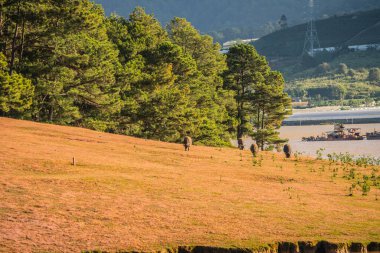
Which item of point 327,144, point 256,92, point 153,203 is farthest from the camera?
point 327,144

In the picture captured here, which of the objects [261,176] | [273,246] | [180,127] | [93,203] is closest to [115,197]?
[93,203]

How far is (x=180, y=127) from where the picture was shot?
61.2 meters


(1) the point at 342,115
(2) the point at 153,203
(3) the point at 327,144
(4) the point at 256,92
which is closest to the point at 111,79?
(4) the point at 256,92

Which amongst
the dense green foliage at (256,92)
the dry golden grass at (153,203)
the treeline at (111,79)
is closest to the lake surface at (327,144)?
the dense green foliage at (256,92)

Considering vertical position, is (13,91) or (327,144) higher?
(327,144)

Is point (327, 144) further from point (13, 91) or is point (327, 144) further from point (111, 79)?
point (13, 91)

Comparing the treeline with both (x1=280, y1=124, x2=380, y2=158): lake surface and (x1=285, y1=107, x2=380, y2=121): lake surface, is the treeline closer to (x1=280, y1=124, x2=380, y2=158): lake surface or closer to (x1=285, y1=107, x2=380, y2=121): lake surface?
(x1=280, y1=124, x2=380, y2=158): lake surface

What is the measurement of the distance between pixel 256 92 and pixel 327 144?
26977 mm

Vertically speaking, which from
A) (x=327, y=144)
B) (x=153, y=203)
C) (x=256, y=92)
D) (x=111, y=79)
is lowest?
(x=153, y=203)

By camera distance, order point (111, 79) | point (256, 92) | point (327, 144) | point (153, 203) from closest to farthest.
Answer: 1. point (153, 203)
2. point (111, 79)
3. point (256, 92)
4. point (327, 144)

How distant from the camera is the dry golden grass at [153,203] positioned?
19547mm

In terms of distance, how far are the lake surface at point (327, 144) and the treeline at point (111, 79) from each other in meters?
11.7

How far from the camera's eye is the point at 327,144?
319 ft

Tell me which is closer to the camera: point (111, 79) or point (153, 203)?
point (153, 203)
